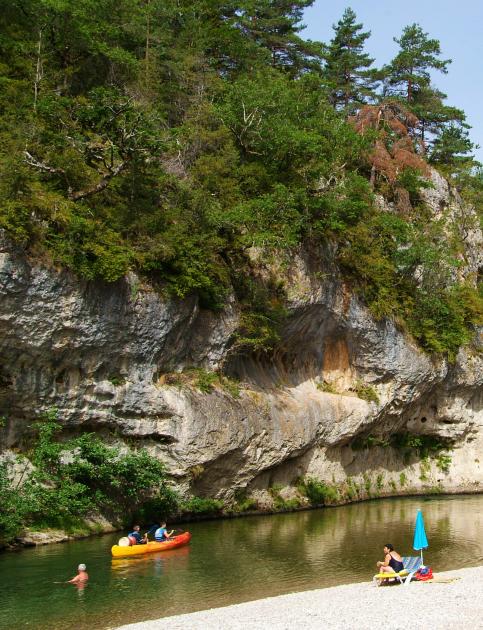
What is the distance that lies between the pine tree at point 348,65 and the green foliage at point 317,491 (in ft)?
99.2

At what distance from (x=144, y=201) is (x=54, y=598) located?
14.8 metres

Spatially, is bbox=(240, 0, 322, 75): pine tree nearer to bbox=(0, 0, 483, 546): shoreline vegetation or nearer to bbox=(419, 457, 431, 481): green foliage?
bbox=(0, 0, 483, 546): shoreline vegetation

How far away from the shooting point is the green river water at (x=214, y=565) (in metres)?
14.9

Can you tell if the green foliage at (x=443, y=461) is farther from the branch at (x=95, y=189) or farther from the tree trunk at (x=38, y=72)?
the tree trunk at (x=38, y=72)

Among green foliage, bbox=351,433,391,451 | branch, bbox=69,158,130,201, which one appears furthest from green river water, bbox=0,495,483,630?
branch, bbox=69,158,130,201

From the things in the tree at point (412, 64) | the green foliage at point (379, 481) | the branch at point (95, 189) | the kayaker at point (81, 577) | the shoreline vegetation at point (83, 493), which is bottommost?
the green foliage at point (379, 481)

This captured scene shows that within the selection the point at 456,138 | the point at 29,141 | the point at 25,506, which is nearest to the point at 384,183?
the point at 456,138

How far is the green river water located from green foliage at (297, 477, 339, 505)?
233cm

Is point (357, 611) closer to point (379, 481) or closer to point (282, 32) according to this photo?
point (379, 481)

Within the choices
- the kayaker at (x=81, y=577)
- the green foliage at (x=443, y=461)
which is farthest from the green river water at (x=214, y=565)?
the green foliage at (x=443, y=461)

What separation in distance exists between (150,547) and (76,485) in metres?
3.24

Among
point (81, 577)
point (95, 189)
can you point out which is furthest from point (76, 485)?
point (95, 189)

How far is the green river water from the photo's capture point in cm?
1488

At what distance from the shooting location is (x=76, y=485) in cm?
2152
